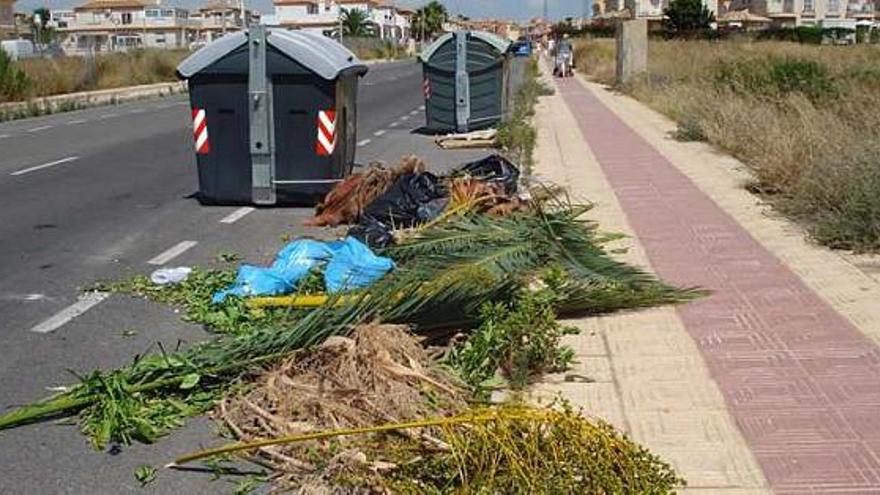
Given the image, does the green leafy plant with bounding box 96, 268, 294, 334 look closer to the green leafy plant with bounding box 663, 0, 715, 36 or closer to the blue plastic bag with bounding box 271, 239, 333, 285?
the blue plastic bag with bounding box 271, 239, 333, 285

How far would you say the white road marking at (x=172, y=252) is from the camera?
9048 mm

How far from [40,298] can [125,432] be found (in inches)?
120

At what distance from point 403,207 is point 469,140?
367 inches

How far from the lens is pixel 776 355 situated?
604cm

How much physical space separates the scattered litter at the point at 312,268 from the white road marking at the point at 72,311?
2.98ft

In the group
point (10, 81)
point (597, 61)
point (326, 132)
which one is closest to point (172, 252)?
point (326, 132)

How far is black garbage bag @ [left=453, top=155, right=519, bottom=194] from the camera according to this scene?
11102mm

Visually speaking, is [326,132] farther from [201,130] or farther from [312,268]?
[312,268]

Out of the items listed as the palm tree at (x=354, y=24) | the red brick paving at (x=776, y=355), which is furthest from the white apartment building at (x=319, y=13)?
the red brick paving at (x=776, y=355)

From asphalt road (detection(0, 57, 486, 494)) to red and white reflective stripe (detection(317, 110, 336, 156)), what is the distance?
0.70 meters

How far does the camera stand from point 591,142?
18422 mm

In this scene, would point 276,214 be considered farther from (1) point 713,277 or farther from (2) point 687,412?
(2) point 687,412

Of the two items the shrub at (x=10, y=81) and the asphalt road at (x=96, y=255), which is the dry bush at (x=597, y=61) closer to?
the shrub at (x=10, y=81)

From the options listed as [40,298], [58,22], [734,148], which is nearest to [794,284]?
[40,298]
